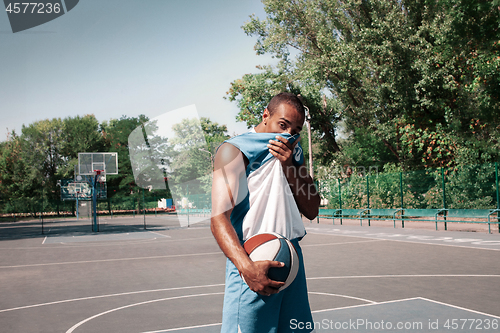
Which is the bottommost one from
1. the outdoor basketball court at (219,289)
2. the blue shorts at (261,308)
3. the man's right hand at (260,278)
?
the outdoor basketball court at (219,289)

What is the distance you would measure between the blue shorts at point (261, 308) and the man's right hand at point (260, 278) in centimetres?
20

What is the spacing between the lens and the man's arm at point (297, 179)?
6.75ft

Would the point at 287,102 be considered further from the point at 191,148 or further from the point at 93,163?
the point at 93,163

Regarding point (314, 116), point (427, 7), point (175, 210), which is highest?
point (427, 7)

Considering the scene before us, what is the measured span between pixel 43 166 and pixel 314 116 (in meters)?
39.8

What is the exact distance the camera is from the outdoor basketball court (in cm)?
508

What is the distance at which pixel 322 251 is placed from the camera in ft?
39.2

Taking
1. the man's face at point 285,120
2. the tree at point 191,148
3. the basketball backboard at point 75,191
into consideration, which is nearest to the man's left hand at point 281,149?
the man's face at point 285,120

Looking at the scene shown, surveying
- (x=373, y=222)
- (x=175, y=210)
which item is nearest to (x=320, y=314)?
(x=373, y=222)

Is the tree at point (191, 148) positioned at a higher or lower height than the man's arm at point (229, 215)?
higher

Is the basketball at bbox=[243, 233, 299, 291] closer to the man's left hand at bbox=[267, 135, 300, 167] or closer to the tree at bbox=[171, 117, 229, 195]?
the man's left hand at bbox=[267, 135, 300, 167]

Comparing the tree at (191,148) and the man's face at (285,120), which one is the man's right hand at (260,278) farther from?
the tree at (191,148)

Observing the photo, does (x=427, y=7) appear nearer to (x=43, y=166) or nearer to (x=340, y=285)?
(x=340, y=285)

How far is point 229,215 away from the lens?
6.48 ft
